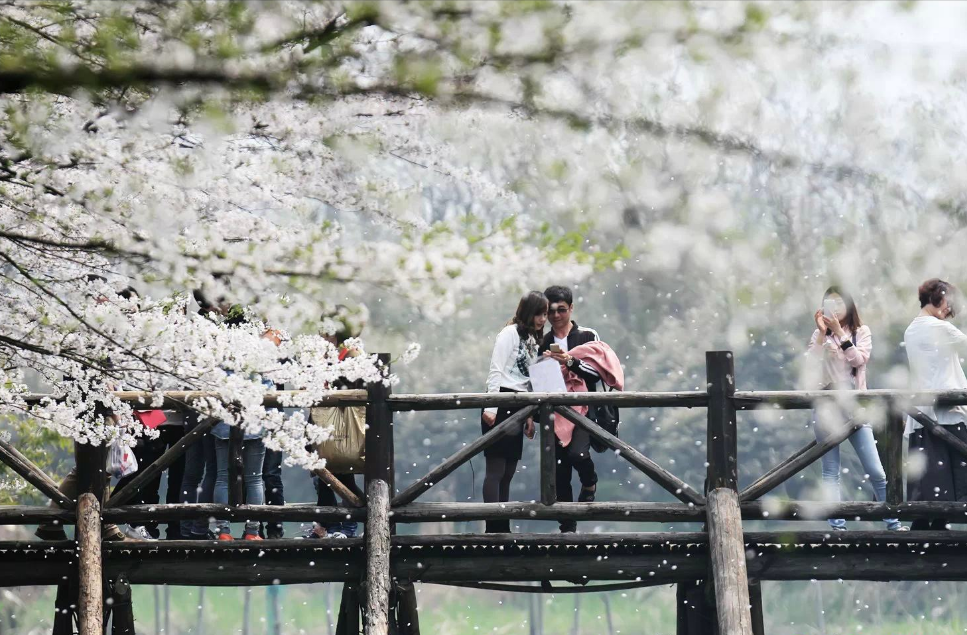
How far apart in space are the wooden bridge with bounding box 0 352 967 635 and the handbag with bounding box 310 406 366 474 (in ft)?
0.40

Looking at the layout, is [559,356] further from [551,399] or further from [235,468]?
[235,468]

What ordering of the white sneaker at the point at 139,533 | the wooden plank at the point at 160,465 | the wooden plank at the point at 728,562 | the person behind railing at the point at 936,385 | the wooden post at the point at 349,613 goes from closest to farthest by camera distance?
the wooden plank at the point at 728,562, the wooden plank at the point at 160,465, the person behind railing at the point at 936,385, the wooden post at the point at 349,613, the white sneaker at the point at 139,533

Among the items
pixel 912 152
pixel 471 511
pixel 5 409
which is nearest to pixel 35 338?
pixel 5 409

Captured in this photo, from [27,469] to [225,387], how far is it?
251 cm

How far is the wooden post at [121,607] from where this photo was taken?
291 inches

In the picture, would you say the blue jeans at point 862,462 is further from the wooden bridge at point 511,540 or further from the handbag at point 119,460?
the handbag at point 119,460

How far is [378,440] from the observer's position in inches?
279

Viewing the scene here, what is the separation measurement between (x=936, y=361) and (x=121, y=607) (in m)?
5.48

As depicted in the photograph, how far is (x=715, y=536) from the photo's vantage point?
6992 millimetres

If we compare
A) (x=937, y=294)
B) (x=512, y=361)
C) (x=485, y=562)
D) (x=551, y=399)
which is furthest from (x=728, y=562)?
(x=937, y=294)

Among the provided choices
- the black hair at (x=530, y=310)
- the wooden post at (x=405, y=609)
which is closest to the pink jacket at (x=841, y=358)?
the black hair at (x=530, y=310)

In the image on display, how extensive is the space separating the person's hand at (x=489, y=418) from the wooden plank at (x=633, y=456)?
46 centimetres

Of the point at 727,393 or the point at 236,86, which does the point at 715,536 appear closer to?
the point at 727,393

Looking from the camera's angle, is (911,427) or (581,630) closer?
(911,427)
